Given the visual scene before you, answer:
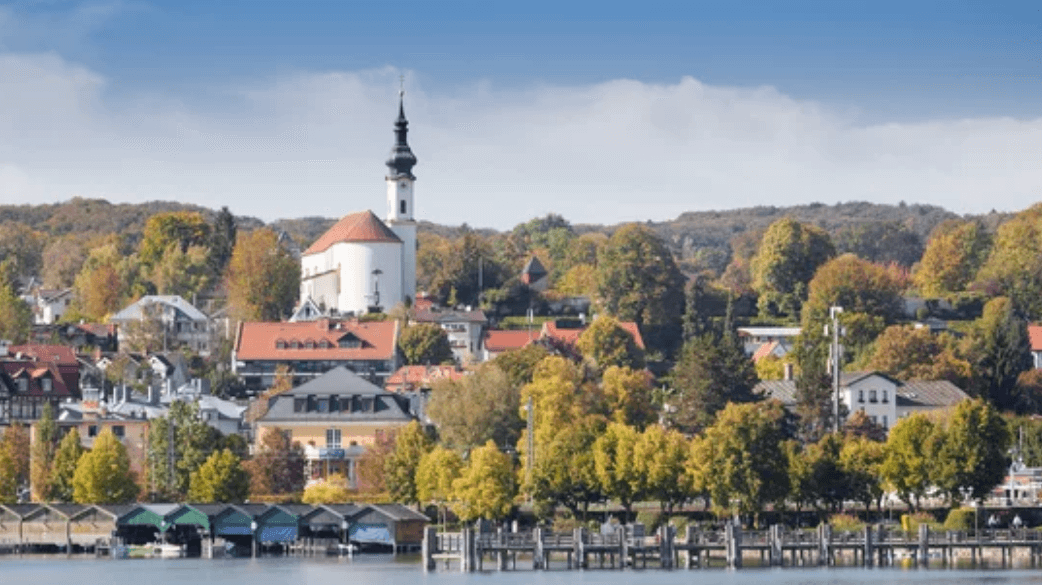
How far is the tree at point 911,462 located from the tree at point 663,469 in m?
9.14

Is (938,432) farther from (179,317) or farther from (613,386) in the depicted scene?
(179,317)

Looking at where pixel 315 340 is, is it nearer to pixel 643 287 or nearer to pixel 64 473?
pixel 643 287

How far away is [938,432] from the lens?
11044 cm

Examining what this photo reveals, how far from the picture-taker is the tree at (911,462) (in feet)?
358

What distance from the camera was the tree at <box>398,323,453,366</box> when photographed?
178550mm

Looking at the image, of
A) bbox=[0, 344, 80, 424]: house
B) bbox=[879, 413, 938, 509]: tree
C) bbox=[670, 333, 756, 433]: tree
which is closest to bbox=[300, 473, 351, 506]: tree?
bbox=[670, 333, 756, 433]: tree

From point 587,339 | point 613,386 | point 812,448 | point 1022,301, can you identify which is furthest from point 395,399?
point 1022,301

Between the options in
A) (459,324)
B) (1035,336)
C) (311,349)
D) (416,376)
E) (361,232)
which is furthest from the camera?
(361,232)

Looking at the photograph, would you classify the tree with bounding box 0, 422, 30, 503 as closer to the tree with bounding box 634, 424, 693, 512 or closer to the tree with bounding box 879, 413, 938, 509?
the tree with bounding box 634, 424, 693, 512

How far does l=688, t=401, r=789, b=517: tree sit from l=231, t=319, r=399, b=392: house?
65.2 metres

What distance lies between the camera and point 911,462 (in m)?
109

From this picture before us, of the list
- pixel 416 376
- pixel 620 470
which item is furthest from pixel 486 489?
pixel 416 376

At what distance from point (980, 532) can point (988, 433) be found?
8.26 metres

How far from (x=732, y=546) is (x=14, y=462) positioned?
48.6 metres
